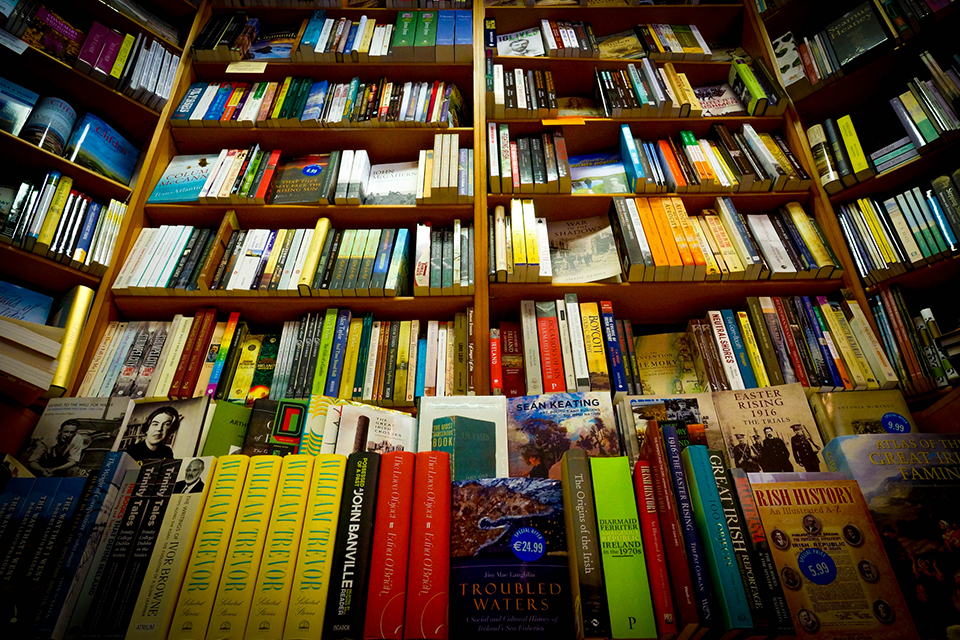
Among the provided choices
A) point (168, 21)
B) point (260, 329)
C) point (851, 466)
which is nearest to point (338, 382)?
point (260, 329)

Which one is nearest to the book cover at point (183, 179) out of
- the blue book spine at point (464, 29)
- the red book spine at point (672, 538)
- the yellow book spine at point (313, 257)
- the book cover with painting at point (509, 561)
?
the yellow book spine at point (313, 257)

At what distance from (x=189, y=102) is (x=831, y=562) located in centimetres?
254

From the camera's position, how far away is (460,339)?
1.75m

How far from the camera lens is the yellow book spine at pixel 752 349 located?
1.59 meters

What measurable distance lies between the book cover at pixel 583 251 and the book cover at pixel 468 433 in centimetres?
59

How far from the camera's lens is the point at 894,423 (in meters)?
1.43

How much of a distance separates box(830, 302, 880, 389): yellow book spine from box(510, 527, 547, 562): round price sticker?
114cm

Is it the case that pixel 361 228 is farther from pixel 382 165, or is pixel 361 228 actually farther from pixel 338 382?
pixel 338 382

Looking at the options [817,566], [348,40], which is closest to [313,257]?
[348,40]

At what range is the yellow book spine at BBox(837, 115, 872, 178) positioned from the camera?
1805 mm

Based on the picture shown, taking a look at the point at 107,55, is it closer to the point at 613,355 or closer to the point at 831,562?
the point at 613,355

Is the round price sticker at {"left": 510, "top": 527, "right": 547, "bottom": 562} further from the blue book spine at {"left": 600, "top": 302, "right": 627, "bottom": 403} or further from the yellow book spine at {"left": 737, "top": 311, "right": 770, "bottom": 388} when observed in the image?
the yellow book spine at {"left": 737, "top": 311, "right": 770, "bottom": 388}

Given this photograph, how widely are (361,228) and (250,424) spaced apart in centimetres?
91

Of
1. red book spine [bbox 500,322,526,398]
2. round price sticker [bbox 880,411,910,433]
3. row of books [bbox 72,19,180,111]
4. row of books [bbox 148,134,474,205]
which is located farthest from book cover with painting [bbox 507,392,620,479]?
row of books [bbox 72,19,180,111]
